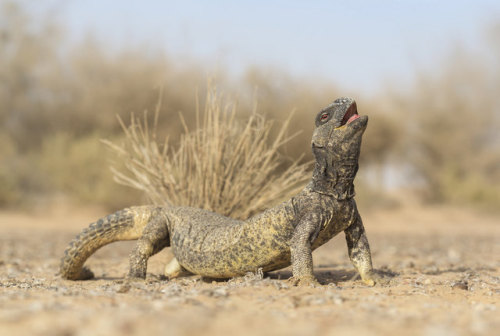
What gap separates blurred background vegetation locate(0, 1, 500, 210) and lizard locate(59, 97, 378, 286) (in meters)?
9.42

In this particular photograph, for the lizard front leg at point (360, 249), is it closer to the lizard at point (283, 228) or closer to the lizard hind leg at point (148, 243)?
the lizard at point (283, 228)

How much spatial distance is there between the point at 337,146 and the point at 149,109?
Answer: 1793 cm

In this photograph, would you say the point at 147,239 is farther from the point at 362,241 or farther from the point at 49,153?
the point at 49,153

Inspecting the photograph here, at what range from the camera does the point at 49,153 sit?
67.2ft

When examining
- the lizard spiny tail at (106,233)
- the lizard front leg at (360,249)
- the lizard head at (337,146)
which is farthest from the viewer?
the lizard spiny tail at (106,233)

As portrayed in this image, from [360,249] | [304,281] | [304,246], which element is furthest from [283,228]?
[360,249]

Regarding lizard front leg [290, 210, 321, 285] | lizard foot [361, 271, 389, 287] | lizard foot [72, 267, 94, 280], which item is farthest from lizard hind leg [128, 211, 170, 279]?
lizard foot [361, 271, 389, 287]

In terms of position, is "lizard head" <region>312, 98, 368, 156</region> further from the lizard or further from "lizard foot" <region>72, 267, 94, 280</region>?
"lizard foot" <region>72, 267, 94, 280</region>

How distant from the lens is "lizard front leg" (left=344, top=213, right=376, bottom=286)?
15.8ft

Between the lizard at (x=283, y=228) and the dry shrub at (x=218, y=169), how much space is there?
73 cm

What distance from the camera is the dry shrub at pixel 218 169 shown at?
6.27m

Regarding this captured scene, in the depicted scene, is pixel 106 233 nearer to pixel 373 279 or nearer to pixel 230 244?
pixel 230 244

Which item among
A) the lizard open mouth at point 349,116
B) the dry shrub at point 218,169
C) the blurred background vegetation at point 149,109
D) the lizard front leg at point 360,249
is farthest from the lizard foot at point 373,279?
the blurred background vegetation at point 149,109

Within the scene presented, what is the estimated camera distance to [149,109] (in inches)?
845
